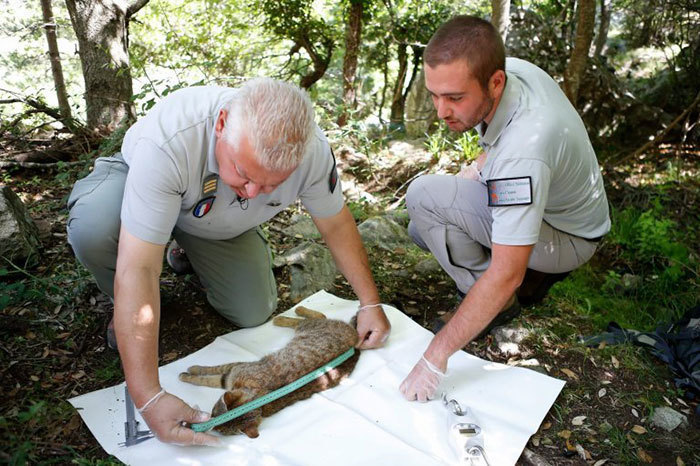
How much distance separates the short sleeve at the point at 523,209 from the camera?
86.1 inches

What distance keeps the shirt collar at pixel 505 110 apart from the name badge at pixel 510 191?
320 millimetres

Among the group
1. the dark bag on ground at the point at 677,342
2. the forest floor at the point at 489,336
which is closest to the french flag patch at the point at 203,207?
the forest floor at the point at 489,336

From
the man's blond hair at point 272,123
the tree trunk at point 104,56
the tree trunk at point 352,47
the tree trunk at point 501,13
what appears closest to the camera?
the man's blond hair at point 272,123

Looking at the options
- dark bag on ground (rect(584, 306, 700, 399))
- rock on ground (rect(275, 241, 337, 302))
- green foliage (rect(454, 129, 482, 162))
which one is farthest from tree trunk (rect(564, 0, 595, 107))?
rock on ground (rect(275, 241, 337, 302))

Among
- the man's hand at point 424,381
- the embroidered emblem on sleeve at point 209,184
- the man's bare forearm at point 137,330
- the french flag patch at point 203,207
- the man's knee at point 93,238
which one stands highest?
the embroidered emblem on sleeve at point 209,184

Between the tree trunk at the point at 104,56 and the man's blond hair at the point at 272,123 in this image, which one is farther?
the tree trunk at the point at 104,56

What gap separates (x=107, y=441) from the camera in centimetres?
212

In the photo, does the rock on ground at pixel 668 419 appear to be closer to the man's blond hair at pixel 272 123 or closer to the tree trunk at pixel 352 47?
the man's blond hair at pixel 272 123

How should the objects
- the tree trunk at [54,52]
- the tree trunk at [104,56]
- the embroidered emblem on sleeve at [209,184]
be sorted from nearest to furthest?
1. the embroidered emblem on sleeve at [209,184]
2. the tree trunk at [104,56]
3. the tree trunk at [54,52]

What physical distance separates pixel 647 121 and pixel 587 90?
2.70ft

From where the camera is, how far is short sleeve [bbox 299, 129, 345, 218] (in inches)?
98.7

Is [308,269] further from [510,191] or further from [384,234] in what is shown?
[510,191]

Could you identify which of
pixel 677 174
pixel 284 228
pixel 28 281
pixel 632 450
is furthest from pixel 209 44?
pixel 632 450

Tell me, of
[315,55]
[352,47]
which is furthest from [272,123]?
[315,55]
